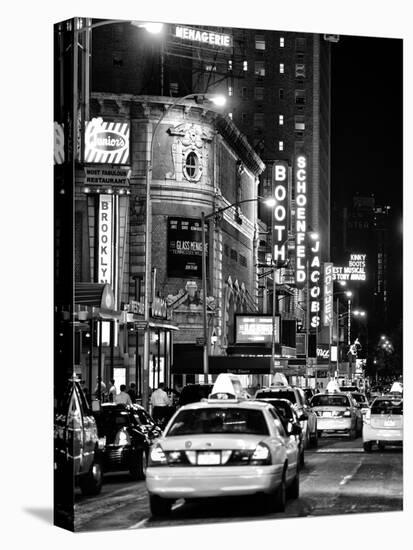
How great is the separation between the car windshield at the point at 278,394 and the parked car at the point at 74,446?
8.72 m

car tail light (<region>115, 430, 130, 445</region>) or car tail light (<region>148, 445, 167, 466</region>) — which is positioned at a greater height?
car tail light (<region>148, 445, 167, 466</region>)

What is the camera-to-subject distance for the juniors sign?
31.4 metres

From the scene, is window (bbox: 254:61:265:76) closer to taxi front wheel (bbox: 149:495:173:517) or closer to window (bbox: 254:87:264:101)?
window (bbox: 254:87:264:101)

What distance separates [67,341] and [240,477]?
2.91m

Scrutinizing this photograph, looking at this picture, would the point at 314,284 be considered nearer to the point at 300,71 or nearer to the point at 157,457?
the point at 157,457

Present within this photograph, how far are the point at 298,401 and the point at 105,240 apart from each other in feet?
25.5

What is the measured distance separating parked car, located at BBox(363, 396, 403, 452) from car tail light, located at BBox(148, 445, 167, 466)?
20.6 feet

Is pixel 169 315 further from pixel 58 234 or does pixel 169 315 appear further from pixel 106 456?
pixel 58 234

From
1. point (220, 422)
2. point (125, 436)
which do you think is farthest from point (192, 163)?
point (220, 422)

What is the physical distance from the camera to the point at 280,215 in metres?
44.6

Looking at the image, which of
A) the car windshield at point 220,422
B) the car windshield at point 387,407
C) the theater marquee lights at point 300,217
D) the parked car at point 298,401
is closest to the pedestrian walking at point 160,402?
the parked car at point 298,401

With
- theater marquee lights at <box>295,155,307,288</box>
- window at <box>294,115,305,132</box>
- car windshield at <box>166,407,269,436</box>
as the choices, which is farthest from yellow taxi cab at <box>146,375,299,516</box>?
window at <box>294,115,305,132</box>

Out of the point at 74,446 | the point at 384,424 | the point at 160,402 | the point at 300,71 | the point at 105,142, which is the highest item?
the point at 300,71

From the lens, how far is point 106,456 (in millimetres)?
22938
